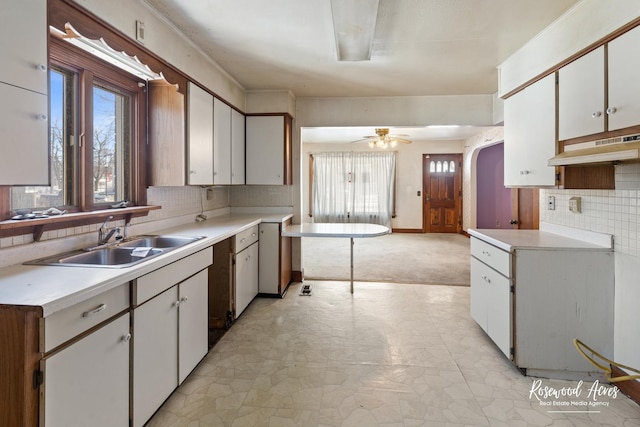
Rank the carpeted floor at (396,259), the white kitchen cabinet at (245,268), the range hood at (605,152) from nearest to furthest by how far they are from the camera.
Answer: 1. the range hood at (605,152)
2. the white kitchen cabinet at (245,268)
3. the carpeted floor at (396,259)

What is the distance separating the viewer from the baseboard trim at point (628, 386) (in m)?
1.81

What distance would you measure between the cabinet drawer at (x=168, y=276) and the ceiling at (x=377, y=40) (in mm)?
1630

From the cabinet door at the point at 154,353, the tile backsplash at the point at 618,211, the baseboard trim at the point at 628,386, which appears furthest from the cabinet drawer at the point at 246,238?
the baseboard trim at the point at 628,386

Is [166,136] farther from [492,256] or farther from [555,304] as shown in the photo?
[555,304]

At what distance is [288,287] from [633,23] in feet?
11.6

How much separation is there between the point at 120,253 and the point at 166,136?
1.03 meters

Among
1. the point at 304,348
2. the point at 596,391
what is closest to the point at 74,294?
the point at 304,348

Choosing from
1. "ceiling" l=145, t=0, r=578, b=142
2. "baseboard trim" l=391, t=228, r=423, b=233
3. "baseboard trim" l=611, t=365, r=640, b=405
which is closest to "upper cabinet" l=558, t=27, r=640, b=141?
"ceiling" l=145, t=0, r=578, b=142

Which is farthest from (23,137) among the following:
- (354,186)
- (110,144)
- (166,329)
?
(354,186)

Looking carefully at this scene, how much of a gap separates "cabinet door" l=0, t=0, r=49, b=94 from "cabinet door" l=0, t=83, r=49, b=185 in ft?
0.06

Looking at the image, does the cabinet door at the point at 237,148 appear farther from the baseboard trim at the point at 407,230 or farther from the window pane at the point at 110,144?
the baseboard trim at the point at 407,230

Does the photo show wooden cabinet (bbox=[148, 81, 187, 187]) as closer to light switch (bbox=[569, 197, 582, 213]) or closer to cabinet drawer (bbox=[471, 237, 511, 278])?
cabinet drawer (bbox=[471, 237, 511, 278])

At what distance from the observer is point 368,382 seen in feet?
6.58

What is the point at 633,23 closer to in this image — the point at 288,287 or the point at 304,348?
the point at 304,348
